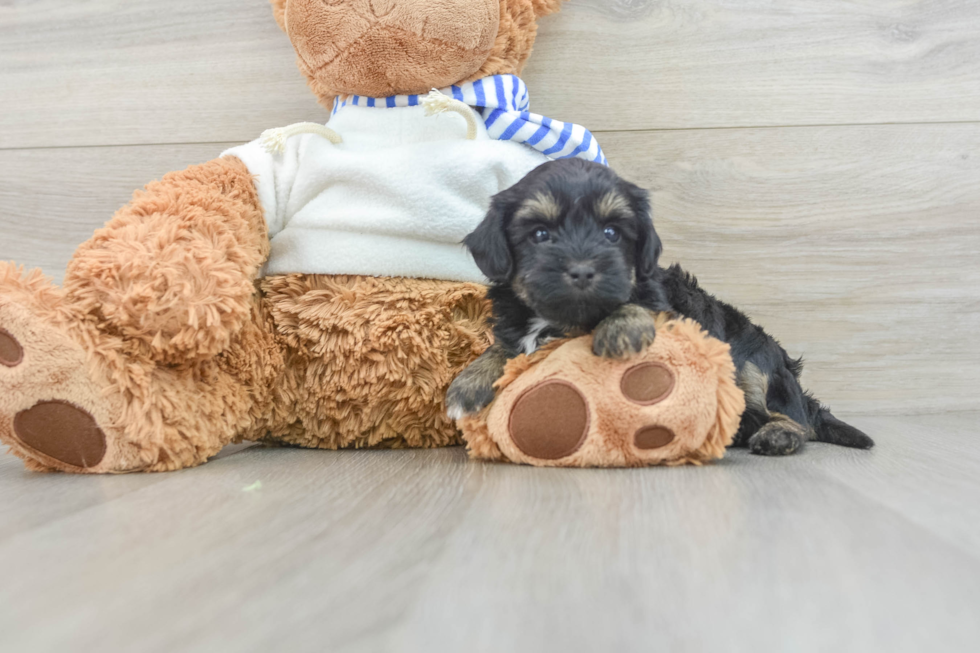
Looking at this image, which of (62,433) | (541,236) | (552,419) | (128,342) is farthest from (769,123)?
(62,433)

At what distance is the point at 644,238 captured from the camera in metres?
1.65

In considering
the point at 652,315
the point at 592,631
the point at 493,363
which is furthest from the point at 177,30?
the point at 592,631

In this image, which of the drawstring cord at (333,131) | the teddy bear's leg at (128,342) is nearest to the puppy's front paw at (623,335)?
the drawstring cord at (333,131)

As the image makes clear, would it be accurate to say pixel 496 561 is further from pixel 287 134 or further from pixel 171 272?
pixel 287 134

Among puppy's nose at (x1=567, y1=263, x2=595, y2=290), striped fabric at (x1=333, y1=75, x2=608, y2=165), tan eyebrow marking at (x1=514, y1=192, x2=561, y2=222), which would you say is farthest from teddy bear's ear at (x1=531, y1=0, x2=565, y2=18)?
puppy's nose at (x1=567, y1=263, x2=595, y2=290)

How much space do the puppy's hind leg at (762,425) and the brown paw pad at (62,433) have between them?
4.89ft

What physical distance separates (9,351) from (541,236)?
3.60 ft

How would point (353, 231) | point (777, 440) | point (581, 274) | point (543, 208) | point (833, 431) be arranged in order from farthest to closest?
1. point (833, 431)
2. point (353, 231)
3. point (777, 440)
4. point (543, 208)
5. point (581, 274)

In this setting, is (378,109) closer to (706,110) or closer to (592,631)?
(706,110)

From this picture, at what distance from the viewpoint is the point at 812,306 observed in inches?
95.2

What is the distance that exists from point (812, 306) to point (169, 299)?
6.37 ft

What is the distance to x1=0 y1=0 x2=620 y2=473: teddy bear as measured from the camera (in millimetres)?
1678

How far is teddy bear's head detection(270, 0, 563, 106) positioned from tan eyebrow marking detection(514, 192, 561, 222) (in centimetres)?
56

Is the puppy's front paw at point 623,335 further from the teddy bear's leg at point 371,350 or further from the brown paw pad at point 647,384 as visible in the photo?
the teddy bear's leg at point 371,350
